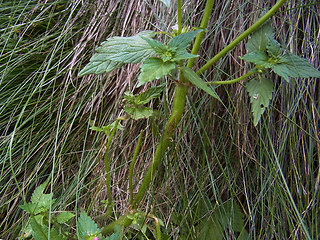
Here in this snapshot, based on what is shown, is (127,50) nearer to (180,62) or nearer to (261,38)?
(180,62)

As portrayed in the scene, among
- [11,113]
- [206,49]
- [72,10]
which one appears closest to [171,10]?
[206,49]

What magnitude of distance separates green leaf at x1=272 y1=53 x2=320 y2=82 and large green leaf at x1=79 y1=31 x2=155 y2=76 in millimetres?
255

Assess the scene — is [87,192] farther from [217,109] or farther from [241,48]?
[241,48]

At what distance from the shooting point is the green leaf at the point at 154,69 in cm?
56

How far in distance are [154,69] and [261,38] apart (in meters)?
0.26

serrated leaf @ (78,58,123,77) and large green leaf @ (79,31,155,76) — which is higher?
large green leaf @ (79,31,155,76)

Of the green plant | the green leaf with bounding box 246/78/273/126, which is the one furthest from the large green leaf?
the green leaf with bounding box 246/78/273/126

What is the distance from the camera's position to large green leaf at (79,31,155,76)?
0.62 metres

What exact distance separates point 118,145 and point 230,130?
1.09 feet

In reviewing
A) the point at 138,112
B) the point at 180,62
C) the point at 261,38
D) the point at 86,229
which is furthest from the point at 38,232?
the point at 261,38

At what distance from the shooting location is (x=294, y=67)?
0.67 metres

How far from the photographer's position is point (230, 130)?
36.6 inches

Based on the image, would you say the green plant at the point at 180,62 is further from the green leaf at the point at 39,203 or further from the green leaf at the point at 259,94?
the green leaf at the point at 39,203

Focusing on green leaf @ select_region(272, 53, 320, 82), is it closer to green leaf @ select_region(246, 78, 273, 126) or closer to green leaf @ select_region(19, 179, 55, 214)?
green leaf @ select_region(246, 78, 273, 126)
